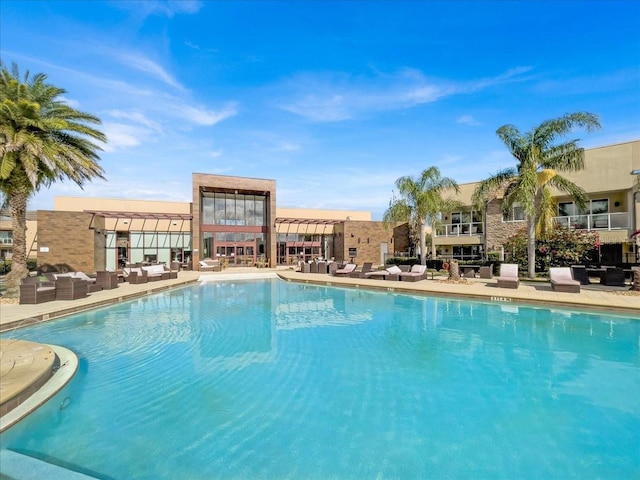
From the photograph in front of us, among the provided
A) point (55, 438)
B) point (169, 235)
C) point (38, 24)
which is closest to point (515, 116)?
point (38, 24)

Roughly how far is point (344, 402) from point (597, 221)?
21409mm

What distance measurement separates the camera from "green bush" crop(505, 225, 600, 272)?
17.6m

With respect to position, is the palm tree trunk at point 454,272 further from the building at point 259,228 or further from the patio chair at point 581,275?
the building at point 259,228

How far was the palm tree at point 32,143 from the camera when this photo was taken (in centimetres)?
1124

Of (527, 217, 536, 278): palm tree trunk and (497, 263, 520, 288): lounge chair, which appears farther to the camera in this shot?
(527, 217, 536, 278): palm tree trunk

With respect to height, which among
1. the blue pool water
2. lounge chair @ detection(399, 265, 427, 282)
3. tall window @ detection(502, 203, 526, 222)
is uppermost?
tall window @ detection(502, 203, 526, 222)

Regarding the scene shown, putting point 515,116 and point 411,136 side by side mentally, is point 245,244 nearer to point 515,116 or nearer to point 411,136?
point 411,136

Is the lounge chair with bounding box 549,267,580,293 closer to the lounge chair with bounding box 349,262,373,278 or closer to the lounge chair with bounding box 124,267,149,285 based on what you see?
the lounge chair with bounding box 349,262,373,278

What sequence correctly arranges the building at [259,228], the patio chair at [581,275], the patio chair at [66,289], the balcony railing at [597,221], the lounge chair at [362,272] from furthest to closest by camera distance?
the lounge chair at [362,272] → the building at [259,228] → the balcony railing at [597,221] → the patio chair at [581,275] → the patio chair at [66,289]

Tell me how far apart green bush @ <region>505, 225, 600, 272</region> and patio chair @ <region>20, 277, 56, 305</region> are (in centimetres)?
2118

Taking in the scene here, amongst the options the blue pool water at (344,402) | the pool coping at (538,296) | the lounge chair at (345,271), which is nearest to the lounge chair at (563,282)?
the pool coping at (538,296)

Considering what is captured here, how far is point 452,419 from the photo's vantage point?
13.7 feet

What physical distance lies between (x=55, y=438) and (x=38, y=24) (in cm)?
1136

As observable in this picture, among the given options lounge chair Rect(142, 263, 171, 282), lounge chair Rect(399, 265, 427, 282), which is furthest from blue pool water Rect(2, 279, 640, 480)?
lounge chair Rect(142, 263, 171, 282)
